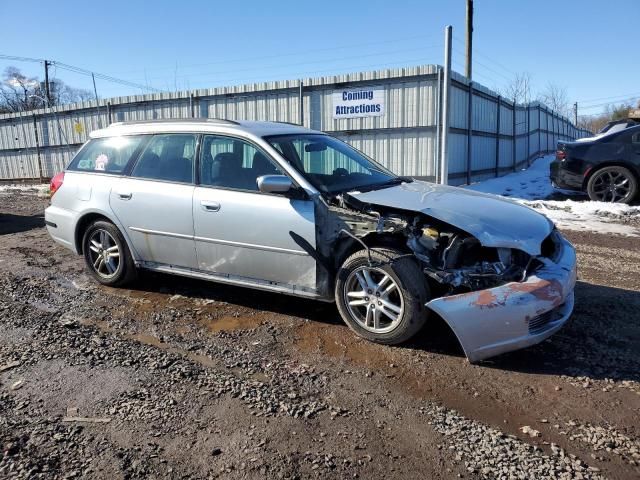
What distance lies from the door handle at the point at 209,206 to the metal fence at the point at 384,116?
942cm

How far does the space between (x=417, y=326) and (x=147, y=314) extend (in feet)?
8.22

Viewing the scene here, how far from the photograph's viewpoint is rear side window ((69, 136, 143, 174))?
203 inches

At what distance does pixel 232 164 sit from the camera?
449cm

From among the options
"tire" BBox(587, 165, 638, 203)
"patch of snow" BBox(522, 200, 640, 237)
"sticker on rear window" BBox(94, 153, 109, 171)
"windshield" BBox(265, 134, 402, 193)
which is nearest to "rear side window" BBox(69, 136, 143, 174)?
"sticker on rear window" BBox(94, 153, 109, 171)

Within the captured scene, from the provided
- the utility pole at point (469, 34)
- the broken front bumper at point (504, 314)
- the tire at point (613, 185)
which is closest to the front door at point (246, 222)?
the broken front bumper at point (504, 314)

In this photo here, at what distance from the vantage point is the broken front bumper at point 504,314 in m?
3.24

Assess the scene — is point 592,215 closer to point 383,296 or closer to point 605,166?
point 605,166

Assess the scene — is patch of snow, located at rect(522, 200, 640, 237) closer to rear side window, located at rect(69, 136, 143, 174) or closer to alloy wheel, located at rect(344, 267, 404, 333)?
alloy wheel, located at rect(344, 267, 404, 333)

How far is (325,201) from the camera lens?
398cm

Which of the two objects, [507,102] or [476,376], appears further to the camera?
[507,102]

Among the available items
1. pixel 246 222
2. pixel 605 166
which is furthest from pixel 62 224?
pixel 605 166

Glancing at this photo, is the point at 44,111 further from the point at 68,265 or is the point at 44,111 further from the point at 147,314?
the point at 147,314

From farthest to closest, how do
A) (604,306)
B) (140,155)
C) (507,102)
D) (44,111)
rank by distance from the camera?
(44,111) < (507,102) < (140,155) < (604,306)

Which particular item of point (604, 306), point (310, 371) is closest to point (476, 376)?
point (310, 371)
